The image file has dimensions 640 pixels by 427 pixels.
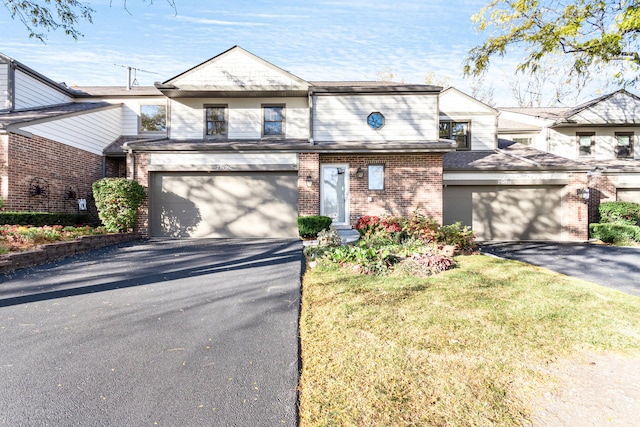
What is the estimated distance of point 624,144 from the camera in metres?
15.0

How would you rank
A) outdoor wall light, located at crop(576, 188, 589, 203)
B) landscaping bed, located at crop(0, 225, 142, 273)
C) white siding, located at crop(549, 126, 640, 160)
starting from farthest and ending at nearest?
white siding, located at crop(549, 126, 640, 160) → outdoor wall light, located at crop(576, 188, 589, 203) → landscaping bed, located at crop(0, 225, 142, 273)

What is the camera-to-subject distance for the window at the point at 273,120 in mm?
11828

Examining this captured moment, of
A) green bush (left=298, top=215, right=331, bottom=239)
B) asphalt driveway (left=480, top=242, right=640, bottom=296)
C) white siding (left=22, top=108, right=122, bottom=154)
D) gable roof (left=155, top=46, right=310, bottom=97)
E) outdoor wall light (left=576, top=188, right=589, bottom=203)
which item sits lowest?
asphalt driveway (left=480, top=242, right=640, bottom=296)

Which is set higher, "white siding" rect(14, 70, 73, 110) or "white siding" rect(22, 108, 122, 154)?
"white siding" rect(14, 70, 73, 110)

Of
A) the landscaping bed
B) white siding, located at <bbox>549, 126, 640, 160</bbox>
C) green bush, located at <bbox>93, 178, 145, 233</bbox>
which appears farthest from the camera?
white siding, located at <bbox>549, 126, 640, 160</bbox>

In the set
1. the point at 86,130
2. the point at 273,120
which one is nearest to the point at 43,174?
the point at 86,130

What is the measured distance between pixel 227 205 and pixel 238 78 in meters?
4.76

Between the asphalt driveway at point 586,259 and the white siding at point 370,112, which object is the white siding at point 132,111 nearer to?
the white siding at point 370,112

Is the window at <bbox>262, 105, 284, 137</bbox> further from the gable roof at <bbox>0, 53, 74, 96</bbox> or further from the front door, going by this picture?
the gable roof at <bbox>0, 53, 74, 96</bbox>

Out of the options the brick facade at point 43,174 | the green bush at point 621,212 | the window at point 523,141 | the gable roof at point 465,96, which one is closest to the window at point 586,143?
the window at point 523,141

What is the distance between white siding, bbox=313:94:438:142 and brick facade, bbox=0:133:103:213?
28.9 feet

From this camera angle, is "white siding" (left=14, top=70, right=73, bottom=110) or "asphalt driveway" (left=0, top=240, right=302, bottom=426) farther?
"white siding" (left=14, top=70, right=73, bottom=110)

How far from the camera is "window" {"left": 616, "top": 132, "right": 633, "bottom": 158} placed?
49.1ft

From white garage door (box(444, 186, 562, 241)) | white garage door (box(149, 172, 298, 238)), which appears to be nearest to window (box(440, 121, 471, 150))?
white garage door (box(444, 186, 562, 241))
